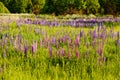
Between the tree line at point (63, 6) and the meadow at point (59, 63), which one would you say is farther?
the tree line at point (63, 6)

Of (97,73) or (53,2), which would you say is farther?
(53,2)

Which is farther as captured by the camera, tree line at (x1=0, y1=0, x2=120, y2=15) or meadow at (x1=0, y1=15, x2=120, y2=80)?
tree line at (x1=0, y1=0, x2=120, y2=15)

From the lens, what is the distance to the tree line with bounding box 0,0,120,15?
47031 mm

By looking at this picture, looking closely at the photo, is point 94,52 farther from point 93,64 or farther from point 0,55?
point 0,55

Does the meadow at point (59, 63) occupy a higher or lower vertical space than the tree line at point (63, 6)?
higher

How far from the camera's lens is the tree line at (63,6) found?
154 feet

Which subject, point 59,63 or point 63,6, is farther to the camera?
point 63,6

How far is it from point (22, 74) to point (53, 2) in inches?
1807

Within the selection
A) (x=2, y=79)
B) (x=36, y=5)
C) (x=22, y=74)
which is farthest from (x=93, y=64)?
(x=36, y=5)

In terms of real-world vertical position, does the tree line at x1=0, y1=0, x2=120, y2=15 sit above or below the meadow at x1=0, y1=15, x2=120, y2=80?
below

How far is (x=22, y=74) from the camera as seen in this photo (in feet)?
14.8

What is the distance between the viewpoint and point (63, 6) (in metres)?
46.8

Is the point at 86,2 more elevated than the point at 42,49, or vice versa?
the point at 42,49

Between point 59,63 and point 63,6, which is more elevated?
point 59,63
